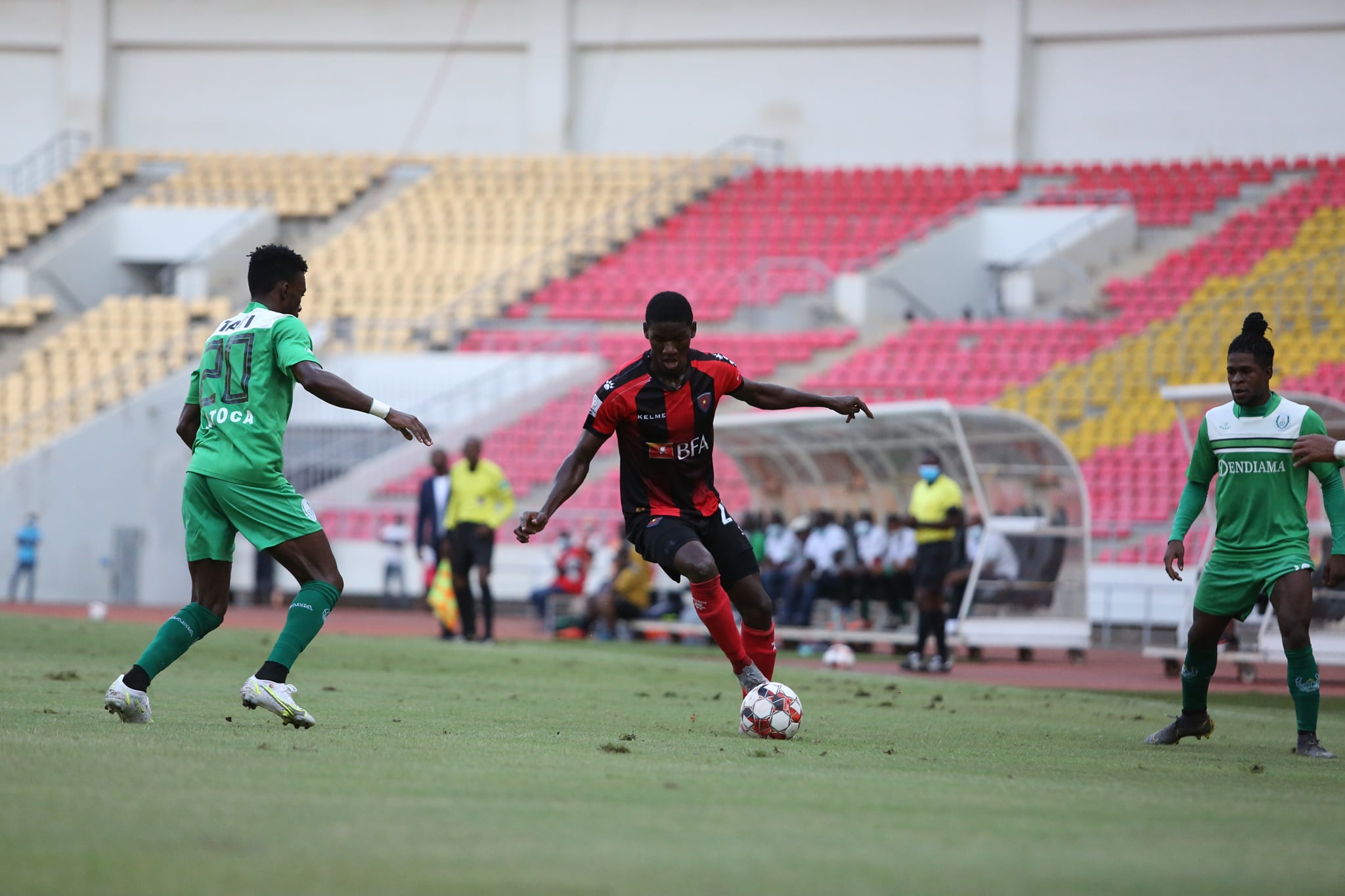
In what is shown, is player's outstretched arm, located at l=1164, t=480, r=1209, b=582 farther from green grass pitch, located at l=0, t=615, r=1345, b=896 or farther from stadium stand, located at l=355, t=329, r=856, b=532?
stadium stand, located at l=355, t=329, r=856, b=532

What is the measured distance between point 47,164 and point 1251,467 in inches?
1500

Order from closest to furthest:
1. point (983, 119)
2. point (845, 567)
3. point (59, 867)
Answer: point (59, 867) → point (845, 567) → point (983, 119)

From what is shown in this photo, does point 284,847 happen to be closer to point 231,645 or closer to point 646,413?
point 646,413

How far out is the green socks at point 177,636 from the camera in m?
7.82

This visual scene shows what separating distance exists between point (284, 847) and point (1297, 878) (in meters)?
2.75

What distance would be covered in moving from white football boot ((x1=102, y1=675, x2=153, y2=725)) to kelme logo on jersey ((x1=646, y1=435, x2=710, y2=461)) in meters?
2.70

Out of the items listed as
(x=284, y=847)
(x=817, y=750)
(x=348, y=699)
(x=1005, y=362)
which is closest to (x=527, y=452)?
(x=1005, y=362)

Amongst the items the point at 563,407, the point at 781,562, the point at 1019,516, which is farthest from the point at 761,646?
the point at 563,407

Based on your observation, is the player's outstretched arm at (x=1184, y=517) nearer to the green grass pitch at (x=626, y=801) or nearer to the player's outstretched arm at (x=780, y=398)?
the green grass pitch at (x=626, y=801)

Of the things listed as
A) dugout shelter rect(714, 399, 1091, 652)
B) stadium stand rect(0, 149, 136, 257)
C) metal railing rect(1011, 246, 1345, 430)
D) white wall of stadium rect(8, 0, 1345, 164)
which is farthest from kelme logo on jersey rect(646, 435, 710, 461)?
stadium stand rect(0, 149, 136, 257)

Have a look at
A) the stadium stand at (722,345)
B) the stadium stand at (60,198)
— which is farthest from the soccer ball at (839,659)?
the stadium stand at (60,198)

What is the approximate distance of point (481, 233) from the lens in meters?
36.7

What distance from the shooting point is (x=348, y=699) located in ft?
33.4

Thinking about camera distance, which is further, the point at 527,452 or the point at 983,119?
the point at 983,119
